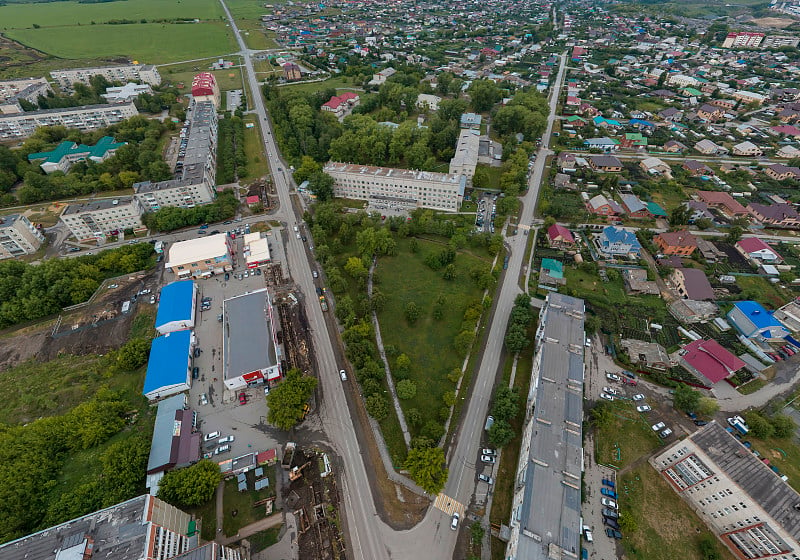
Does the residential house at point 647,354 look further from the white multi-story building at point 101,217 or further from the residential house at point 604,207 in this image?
the white multi-story building at point 101,217

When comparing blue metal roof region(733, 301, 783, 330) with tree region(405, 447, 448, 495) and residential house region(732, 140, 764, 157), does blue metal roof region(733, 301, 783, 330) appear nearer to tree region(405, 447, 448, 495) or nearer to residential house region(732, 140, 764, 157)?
tree region(405, 447, 448, 495)

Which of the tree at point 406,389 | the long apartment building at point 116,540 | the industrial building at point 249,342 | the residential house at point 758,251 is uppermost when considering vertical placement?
the residential house at point 758,251

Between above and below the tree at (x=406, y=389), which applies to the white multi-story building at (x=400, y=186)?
above

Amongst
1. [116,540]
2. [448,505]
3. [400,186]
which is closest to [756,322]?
[448,505]

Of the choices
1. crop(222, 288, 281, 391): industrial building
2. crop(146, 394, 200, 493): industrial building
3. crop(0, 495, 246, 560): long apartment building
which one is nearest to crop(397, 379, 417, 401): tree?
crop(222, 288, 281, 391): industrial building

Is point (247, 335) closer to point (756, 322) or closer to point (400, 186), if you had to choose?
point (400, 186)

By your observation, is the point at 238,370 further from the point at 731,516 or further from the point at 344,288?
the point at 731,516

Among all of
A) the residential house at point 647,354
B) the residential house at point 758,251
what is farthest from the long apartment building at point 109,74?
the residential house at point 758,251
